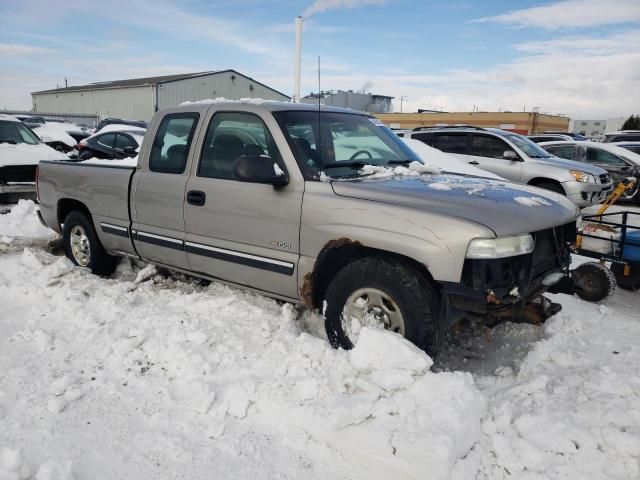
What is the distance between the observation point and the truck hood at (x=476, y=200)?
124 inches

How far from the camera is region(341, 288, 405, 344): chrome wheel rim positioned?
3.33m

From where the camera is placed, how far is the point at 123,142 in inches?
531

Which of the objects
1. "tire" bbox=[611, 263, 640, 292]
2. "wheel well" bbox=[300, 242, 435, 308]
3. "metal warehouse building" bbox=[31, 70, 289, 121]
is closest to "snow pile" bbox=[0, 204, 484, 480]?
"wheel well" bbox=[300, 242, 435, 308]

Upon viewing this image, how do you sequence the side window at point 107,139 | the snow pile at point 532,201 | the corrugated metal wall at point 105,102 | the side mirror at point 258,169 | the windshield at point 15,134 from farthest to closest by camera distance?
the corrugated metal wall at point 105,102 < the side window at point 107,139 < the windshield at point 15,134 < the side mirror at point 258,169 < the snow pile at point 532,201

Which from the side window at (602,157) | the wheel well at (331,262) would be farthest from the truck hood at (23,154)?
the side window at (602,157)

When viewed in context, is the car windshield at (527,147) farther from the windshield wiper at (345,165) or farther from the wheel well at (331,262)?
the wheel well at (331,262)

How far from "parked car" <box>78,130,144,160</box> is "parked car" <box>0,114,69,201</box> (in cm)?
277

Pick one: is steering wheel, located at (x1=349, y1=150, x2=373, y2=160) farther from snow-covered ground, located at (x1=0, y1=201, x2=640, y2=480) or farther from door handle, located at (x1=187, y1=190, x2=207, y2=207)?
snow-covered ground, located at (x1=0, y1=201, x2=640, y2=480)

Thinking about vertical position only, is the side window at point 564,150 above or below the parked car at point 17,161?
above

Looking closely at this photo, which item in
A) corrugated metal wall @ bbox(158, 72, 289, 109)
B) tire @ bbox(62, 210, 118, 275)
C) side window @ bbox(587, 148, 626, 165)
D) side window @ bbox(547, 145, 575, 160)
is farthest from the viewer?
corrugated metal wall @ bbox(158, 72, 289, 109)

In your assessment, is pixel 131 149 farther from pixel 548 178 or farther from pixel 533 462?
pixel 533 462

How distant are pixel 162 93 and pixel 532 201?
3960cm

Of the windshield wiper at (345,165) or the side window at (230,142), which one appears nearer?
the windshield wiper at (345,165)

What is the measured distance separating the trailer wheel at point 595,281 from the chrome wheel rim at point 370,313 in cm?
262
